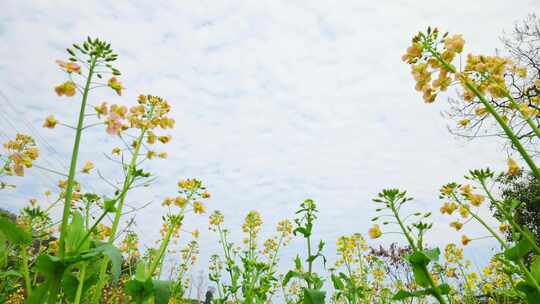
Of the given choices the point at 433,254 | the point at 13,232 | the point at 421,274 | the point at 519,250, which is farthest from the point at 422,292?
the point at 13,232

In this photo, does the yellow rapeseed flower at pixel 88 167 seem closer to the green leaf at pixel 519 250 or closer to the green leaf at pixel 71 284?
the green leaf at pixel 71 284

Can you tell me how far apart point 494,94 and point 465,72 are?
195 millimetres

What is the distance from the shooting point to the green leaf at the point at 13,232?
150cm

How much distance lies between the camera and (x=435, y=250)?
1747mm

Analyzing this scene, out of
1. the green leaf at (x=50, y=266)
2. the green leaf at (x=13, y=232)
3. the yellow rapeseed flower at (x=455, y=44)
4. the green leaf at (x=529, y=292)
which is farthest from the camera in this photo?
the yellow rapeseed flower at (x=455, y=44)

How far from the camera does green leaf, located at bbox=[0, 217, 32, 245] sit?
1.50 m

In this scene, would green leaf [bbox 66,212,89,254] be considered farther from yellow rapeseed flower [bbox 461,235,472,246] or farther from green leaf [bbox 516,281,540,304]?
yellow rapeseed flower [bbox 461,235,472,246]

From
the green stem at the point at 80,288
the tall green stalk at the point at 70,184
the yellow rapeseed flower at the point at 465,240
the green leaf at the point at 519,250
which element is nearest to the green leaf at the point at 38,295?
the tall green stalk at the point at 70,184

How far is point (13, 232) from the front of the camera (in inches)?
60.6

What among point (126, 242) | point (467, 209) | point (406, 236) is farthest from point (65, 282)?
point (467, 209)

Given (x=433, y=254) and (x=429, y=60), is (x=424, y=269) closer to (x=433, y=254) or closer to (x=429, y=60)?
(x=433, y=254)

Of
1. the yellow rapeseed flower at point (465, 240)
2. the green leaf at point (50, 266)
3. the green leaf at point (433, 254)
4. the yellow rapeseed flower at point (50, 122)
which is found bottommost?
the green leaf at point (50, 266)

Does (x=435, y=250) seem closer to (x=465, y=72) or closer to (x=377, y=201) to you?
(x=377, y=201)

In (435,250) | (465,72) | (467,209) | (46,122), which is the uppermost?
(465,72)
